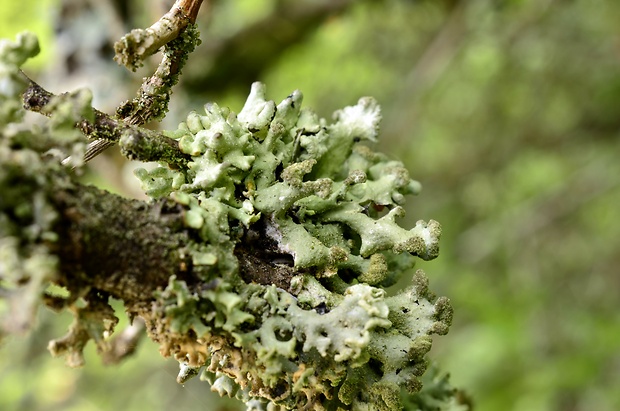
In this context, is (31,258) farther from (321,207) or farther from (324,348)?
(321,207)

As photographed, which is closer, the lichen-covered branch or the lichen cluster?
the lichen-covered branch

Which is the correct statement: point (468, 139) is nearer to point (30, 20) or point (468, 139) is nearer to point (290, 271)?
point (30, 20)

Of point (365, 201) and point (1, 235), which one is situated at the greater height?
Result: point (365, 201)

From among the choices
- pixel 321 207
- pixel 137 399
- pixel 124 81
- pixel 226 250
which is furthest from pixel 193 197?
pixel 137 399

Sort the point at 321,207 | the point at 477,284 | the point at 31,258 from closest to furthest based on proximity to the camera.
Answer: the point at 31,258, the point at 321,207, the point at 477,284

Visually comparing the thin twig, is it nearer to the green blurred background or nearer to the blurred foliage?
the green blurred background

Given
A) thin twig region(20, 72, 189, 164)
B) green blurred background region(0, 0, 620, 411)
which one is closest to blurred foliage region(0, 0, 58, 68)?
green blurred background region(0, 0, 620, 411)

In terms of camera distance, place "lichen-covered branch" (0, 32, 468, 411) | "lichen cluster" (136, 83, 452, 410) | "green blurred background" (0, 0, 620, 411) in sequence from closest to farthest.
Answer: "lichen-covered branch" (0, 32, 468, 411) < "lichen cluster" (136, 83, 452, 410) < "green blurred background" (0, 0, 620, 411)

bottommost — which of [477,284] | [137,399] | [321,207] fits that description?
[321,207]

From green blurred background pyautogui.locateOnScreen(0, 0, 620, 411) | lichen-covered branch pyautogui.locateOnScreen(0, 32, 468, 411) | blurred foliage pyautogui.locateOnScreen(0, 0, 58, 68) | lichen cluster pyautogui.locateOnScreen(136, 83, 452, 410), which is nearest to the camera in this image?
lichen-covered branch pyautogui.locateOnScreen(0, 32, 468, 411)
